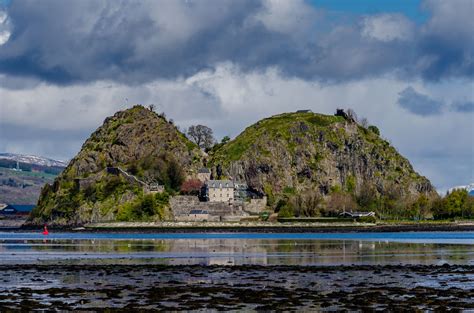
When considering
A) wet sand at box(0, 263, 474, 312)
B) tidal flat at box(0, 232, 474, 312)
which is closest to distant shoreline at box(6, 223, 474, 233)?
tidal flat at box(0, 232, 474, 312)

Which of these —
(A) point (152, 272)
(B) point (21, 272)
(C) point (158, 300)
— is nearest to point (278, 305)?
(C) point (158, 300)

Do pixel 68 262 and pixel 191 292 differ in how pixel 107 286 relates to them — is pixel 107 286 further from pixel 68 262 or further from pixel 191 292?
pixel 68 262

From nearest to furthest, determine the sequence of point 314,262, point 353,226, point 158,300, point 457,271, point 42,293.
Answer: point 158,300 → point 42,293 → point 457,271 → point 314,262 → point 353,226

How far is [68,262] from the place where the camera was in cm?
7669

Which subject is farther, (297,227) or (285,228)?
(297,227)

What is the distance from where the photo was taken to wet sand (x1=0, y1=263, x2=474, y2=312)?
146 feet

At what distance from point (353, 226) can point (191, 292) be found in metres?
147

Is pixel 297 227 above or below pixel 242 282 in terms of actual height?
above

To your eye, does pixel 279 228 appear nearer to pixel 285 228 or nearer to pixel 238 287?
pixel 285 228

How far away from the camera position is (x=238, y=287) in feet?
173

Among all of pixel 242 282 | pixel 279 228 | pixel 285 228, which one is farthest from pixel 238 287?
pixel 279 228

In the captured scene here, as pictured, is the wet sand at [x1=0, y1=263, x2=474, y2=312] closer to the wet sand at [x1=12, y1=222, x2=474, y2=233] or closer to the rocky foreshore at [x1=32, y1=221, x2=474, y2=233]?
the wet sand at [x1=12, y1=222, x2=474, y2=233]

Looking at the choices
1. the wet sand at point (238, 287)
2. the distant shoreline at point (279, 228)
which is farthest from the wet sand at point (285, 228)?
the wet sand at point (238, 287)

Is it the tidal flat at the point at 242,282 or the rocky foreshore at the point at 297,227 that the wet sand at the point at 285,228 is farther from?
the tidal flat at the point at 242,282
